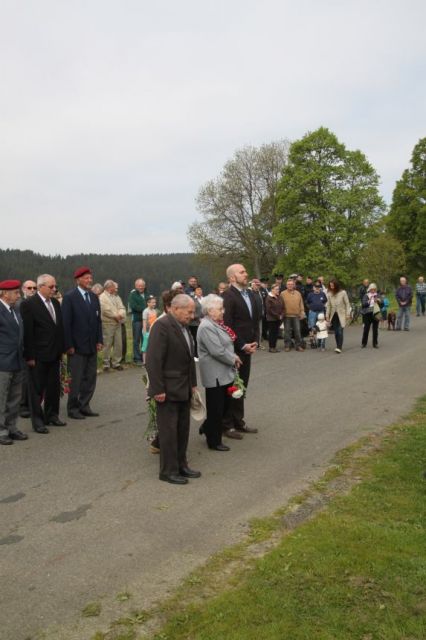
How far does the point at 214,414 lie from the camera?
693cm

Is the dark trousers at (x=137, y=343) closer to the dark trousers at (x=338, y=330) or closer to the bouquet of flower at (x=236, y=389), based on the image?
the dark trousers at (x=338, y=330)

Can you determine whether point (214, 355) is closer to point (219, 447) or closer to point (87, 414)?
point (219, 447)

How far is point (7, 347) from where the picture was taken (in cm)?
748

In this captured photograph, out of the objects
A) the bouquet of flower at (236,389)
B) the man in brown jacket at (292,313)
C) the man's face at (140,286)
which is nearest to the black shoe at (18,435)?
the bouquet of flower at (236,389)

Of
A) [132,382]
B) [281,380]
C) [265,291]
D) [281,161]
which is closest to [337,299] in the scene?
[265,291]

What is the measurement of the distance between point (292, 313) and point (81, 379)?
29.2ft

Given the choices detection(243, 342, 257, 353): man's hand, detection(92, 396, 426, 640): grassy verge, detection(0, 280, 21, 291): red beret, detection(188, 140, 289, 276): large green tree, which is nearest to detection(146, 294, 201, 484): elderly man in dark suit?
detection(92, 396, 426, 640): grassy verge

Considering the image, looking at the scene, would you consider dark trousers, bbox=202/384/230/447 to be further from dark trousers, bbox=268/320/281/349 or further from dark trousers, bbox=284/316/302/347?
dark trousers, bbox=284/316/302/347

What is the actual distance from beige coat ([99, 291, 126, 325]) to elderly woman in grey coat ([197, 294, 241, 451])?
21.4ft

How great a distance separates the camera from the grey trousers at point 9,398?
7.36 metres

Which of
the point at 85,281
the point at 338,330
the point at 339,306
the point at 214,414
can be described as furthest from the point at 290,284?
the point at 214,414

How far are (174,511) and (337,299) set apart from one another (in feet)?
38.0

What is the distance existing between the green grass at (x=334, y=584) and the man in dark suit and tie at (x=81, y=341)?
4663 mm

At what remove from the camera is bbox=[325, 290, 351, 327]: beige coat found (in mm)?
15672
